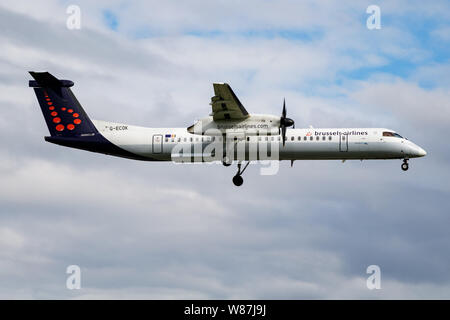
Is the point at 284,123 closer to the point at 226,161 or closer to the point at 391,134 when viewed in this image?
the point at 226,161

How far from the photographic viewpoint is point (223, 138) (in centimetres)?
4469

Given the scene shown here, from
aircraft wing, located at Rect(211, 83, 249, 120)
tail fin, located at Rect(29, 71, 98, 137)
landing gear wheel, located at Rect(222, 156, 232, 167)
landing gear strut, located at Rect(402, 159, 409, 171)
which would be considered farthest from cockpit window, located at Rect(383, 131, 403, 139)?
tail fin, located at Rect(29, 71, 98, 137)

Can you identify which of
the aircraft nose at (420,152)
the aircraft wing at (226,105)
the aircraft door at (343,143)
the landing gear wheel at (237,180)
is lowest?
the landing gear wheel at (237,180)

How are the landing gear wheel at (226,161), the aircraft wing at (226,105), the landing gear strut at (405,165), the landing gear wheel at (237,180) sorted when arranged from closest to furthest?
1. the aircraft wing at (226,105)
2. the landing gear strut at (405,165)
3. the landing gear wheel at (226,161)
4. the landing gear wheel at (237,180)

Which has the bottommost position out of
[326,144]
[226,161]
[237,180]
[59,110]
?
[237,180]

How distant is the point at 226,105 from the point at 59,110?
37.7ft

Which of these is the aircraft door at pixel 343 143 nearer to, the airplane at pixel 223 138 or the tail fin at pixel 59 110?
the airplane at pixel 223 138

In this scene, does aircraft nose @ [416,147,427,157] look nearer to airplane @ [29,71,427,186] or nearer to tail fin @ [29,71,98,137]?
airplane @ [29,71,427,186]

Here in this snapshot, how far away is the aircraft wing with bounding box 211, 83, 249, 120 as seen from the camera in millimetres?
41359

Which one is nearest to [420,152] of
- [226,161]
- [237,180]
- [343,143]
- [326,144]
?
[343,143]

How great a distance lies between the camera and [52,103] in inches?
1866

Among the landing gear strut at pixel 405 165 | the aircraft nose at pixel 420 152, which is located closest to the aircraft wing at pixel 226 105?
the landing gear strut at pixel 405 165

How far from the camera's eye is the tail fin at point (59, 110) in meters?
47.2

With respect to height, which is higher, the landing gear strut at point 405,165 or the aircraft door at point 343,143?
the aircraft door at point 343,143
